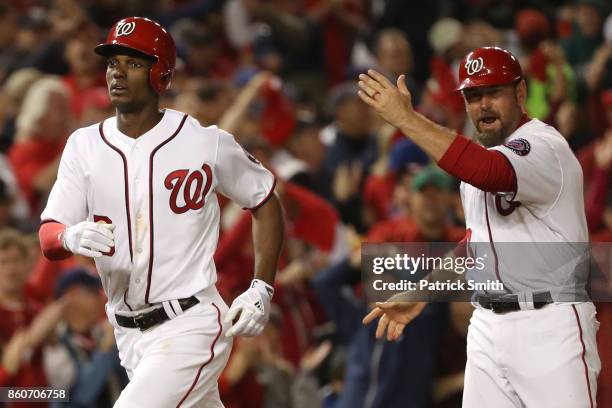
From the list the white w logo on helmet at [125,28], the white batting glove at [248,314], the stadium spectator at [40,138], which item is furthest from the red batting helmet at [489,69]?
the stadium spectator at [40,138]

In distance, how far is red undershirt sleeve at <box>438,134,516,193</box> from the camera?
455 cm

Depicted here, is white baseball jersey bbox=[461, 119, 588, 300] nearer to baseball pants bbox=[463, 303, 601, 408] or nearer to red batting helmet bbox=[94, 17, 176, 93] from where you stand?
baseball pants bbox=[463, 303, 601, 408]

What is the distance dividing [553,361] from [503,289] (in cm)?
36

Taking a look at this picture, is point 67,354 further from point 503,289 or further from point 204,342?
point 503,289

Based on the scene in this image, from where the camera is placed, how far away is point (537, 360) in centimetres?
Answer: 477

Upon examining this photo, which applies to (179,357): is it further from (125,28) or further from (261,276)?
(125,28)

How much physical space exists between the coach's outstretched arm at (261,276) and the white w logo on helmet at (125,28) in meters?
0.89

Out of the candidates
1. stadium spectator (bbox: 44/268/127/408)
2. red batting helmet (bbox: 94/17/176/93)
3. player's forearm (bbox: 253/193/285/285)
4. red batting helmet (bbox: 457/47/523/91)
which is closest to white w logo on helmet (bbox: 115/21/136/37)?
red batting helmet (bbox: 94/17/176/93)

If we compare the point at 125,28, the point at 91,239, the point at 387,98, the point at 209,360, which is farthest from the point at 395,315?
the point at 125,28

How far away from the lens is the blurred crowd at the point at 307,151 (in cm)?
695

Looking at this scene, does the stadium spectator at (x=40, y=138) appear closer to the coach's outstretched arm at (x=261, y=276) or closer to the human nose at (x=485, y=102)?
the coach's outstretched arm at (x=261, y=276)

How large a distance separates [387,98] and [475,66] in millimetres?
464

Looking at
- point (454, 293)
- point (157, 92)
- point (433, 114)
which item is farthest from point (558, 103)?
point (157, 92)

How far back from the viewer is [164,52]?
4914mm
